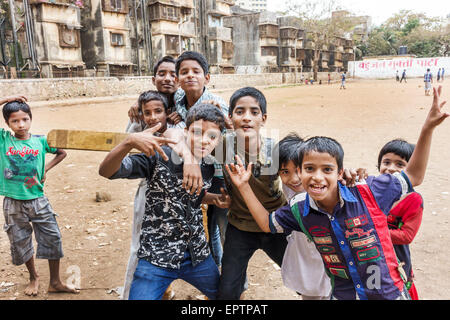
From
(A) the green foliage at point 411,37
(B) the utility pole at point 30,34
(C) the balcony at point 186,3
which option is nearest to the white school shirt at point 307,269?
(B) the utility pole at point 30,34

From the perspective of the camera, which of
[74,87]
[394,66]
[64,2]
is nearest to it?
[74,87]

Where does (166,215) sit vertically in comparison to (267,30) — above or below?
below

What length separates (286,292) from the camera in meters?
3.20

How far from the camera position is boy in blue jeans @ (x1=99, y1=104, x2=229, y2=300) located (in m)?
2.09

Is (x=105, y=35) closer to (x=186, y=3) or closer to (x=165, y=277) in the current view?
(x=186, y=3)

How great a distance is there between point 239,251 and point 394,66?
51.8 m

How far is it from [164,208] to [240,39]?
4356 cm

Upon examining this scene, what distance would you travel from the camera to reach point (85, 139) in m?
2.14

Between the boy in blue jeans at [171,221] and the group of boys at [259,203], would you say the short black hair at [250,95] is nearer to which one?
the group of boys at [259,203]

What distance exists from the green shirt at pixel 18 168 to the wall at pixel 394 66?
168ft

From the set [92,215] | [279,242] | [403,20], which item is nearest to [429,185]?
[279,242]

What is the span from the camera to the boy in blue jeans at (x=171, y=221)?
2.09 meters

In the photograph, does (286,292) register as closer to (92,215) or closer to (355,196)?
(355,196)

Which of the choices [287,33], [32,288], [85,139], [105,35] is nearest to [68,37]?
[105,35]
